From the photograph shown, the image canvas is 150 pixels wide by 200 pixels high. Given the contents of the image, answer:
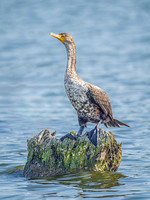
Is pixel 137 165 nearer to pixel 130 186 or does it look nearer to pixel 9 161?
pixel 130 186

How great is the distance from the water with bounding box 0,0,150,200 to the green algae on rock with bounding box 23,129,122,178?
168 mm

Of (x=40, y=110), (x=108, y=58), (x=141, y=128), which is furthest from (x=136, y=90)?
(x=108, y=58)

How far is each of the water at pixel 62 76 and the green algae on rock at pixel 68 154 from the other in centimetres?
17

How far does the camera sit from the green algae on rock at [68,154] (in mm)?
7254

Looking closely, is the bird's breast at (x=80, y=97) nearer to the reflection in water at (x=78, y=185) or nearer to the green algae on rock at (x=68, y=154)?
the green algae on rock at (x=68, y=154)

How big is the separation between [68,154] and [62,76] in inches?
525

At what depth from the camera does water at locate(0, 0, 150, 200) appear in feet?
23.1

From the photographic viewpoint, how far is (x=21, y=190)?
671 cm

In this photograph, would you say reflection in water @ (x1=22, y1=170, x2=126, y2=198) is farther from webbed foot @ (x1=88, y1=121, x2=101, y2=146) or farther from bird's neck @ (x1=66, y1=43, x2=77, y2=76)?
bird's neck @ (x1=66, y1=43, x2=77, y2=76)

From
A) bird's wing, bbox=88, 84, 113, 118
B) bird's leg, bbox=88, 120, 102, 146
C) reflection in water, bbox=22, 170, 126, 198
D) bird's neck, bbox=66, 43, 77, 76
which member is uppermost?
bird's neck, bbox=66, 43, 77, 76

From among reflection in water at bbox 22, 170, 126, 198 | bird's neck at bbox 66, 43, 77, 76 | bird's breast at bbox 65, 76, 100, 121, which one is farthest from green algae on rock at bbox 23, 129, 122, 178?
bird's neck at bbox 66, 43, 77, 76

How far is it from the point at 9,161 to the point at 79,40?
849 inches

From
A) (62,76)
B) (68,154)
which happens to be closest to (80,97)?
(68,154)

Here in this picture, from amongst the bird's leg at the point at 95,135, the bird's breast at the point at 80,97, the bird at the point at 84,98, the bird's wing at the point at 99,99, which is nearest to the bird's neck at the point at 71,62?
the bird at the point at 84,98
